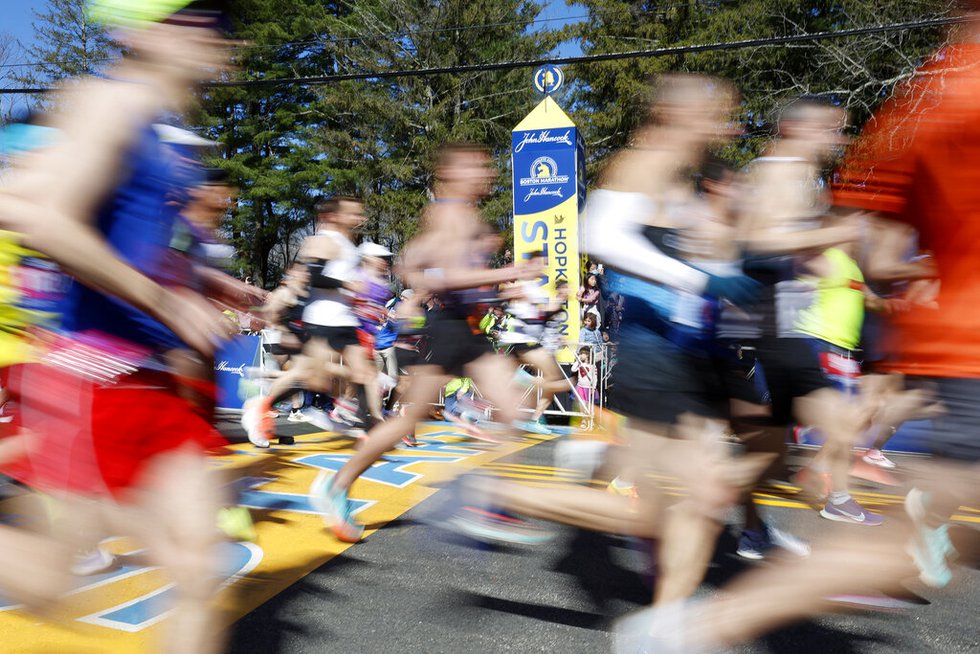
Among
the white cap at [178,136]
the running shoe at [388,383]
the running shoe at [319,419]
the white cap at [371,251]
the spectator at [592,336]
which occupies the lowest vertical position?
the running shoe at [319,419]

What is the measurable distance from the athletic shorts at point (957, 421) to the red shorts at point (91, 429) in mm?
1777

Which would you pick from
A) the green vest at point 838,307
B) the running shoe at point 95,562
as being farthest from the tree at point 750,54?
the running shoe at point 95,562

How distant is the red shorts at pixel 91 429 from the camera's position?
4.79ft

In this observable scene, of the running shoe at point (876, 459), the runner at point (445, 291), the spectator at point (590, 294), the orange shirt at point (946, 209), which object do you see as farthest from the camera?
the spectator at point (590, 294)

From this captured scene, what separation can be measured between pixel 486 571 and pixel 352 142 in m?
26.2

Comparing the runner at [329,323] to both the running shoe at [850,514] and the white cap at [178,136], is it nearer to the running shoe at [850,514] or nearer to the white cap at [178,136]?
the running shoe at [850,514]

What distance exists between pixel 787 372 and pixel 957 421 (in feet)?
4.99

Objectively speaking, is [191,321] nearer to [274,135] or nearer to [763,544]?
[763,544]

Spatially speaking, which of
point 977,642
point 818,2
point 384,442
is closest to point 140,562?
point 384,442

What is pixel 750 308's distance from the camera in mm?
2871

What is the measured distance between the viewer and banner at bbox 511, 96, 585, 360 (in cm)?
1148

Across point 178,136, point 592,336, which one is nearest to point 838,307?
point 178,136

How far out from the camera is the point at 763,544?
3.60 m

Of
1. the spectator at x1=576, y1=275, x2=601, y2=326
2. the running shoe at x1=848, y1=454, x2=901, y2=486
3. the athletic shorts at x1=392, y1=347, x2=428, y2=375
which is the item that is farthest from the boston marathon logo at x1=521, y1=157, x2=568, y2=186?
the athletic shorts at x1=392, y1=347, x2=428, y2=375
